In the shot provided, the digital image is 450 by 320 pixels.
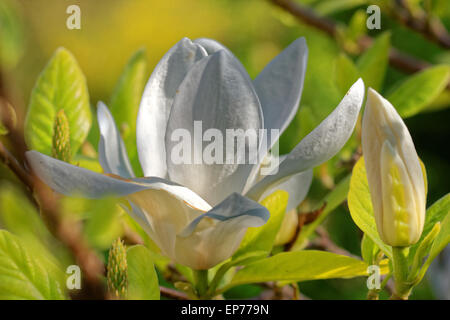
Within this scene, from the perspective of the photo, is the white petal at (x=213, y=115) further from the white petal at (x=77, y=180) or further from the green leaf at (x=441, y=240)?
the green leaf at (x=441, y=240)

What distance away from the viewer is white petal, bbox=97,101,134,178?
1.42 ft

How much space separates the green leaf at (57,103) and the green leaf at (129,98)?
0.10m

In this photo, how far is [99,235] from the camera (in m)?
0.27

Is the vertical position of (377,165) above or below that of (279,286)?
above

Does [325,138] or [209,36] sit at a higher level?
[209,36]

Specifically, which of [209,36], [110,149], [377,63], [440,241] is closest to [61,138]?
[110,149]

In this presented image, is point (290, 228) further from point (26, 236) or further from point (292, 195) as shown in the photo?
point (26, 236)

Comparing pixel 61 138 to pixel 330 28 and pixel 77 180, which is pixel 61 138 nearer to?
pixel 77 180

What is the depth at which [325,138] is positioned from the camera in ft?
1.19

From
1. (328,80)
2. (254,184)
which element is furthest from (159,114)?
(328,80)

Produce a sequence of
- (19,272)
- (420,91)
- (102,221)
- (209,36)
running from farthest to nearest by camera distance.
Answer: (209,36) < (420,91) < (19,272) < (102,221)

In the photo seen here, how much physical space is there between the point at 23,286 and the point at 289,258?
0.63 feet

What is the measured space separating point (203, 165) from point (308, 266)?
0.11 meters

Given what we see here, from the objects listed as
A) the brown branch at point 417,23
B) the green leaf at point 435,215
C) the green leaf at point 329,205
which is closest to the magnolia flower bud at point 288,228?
the green leaf at point 329,205
